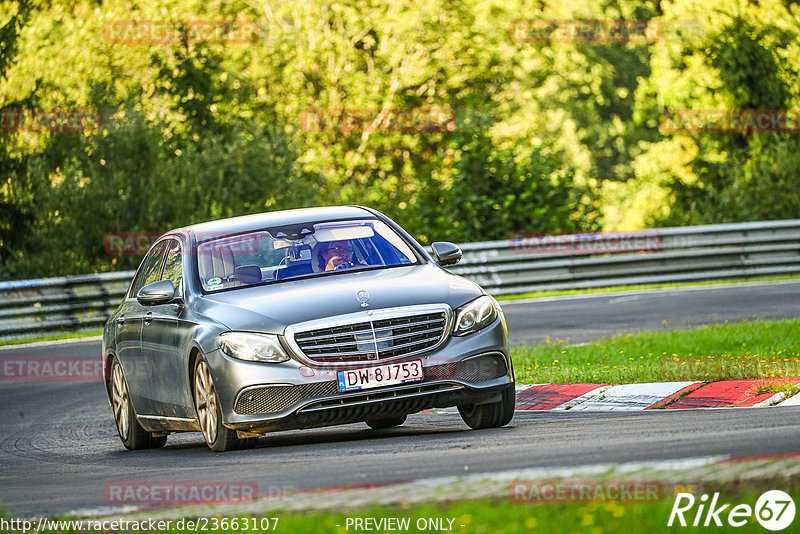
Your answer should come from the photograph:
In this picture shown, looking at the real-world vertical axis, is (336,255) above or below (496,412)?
above

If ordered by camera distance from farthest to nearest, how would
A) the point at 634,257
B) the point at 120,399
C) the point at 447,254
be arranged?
the point at 634,257
the point at 120,399
the point at 447,254

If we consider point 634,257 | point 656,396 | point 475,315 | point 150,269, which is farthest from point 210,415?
point 634,257

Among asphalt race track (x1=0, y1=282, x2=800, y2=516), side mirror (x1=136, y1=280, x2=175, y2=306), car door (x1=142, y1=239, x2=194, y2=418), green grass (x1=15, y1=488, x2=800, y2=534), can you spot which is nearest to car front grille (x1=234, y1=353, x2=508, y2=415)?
asphalt race track (x1=0, y1=282, x2=800, y2=516)

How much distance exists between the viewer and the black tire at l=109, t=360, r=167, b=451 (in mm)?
10852

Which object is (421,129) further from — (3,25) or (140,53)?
(3,25)

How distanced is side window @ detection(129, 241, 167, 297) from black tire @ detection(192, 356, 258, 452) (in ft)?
5.77

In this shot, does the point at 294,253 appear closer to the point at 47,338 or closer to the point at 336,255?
the point at 336,255

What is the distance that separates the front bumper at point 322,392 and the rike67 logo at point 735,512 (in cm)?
390

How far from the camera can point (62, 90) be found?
3017cm

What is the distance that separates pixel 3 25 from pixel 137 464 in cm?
2011

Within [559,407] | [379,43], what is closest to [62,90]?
[379,43]

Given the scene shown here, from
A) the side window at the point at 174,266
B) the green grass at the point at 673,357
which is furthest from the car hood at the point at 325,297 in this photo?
the green grass at the point at 673,357

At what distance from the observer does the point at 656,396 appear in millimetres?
10609

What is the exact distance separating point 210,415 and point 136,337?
160 centimetres
